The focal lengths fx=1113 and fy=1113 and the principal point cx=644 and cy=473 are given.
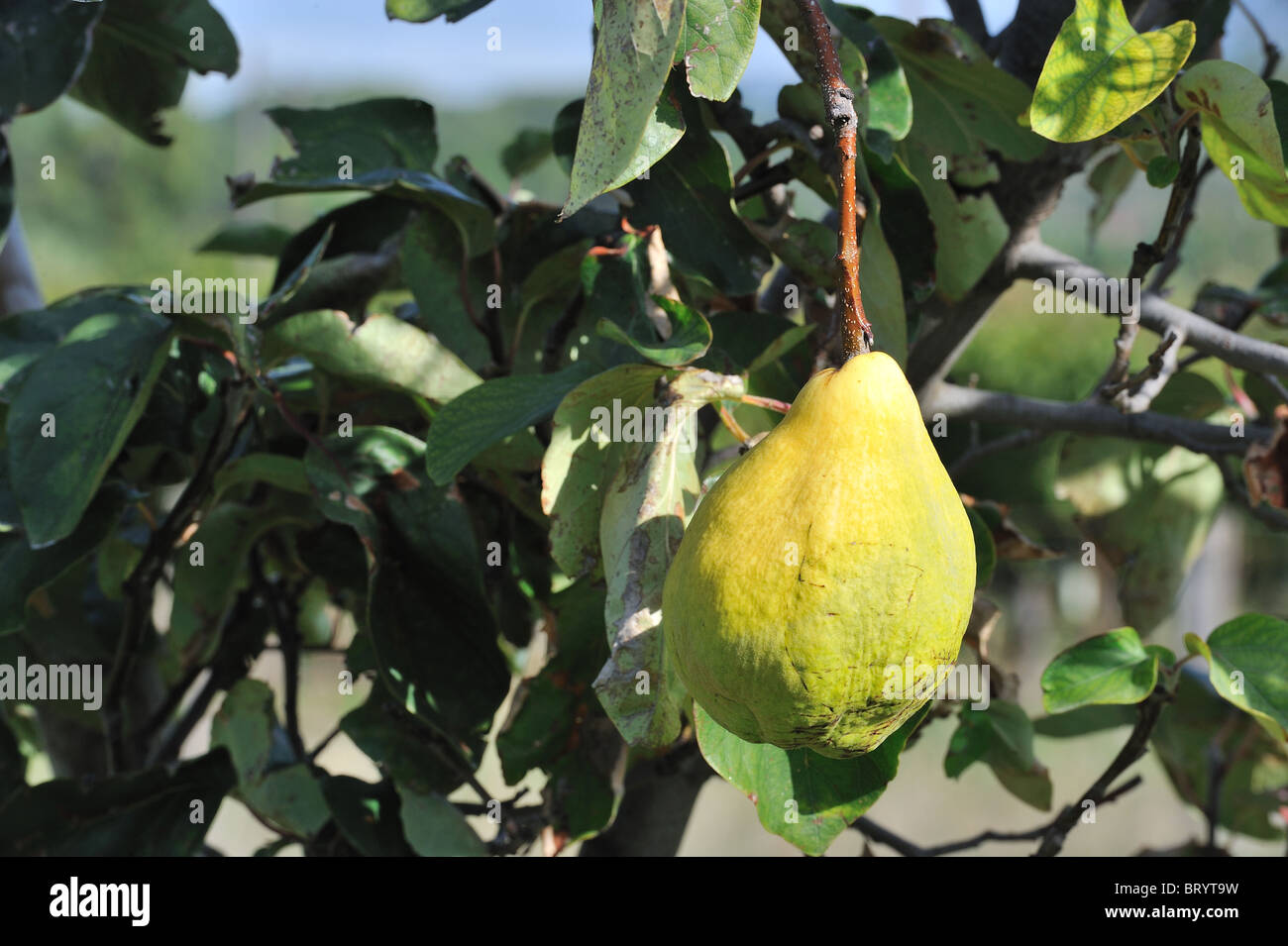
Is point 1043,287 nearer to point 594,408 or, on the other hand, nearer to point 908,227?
point 908,227

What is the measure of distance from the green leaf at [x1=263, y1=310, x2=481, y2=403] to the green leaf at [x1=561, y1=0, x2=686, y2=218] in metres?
0.22

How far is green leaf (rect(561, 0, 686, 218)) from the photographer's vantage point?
27cm

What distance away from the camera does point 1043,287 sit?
1.85 ft

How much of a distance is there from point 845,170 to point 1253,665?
13.0 inches

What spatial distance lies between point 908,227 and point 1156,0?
0.24m

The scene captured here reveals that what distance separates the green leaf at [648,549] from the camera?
1.16ft

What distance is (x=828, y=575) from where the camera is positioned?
268 millimetres

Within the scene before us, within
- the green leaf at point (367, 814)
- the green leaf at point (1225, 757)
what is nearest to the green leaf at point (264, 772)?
the green leaf at point (367, 814)

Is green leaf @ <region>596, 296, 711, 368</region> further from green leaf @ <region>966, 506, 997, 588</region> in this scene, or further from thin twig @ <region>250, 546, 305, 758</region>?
thin twig @ <region>250, 546, 305, 758</region>

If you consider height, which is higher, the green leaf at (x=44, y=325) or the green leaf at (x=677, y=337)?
the green leaf at (x=677, y=337)

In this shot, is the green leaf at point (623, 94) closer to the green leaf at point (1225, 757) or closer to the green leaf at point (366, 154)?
the green leaf at point (366, 154)

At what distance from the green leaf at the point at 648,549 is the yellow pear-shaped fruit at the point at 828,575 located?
6 centimetres

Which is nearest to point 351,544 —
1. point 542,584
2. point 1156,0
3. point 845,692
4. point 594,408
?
point 542,584

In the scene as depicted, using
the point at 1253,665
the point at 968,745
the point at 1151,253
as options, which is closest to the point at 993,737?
the point at 968,745
